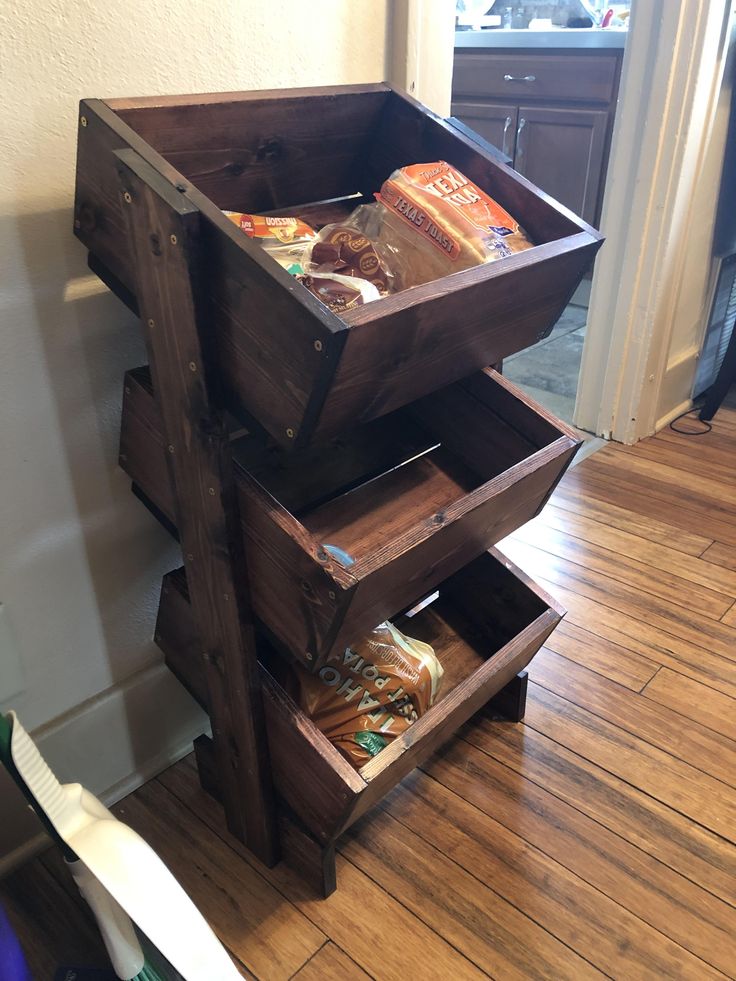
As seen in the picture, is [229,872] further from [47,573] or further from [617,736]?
[617,736]

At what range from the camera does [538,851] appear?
1091 mm

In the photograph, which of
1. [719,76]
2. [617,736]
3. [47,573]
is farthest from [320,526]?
[719,76]

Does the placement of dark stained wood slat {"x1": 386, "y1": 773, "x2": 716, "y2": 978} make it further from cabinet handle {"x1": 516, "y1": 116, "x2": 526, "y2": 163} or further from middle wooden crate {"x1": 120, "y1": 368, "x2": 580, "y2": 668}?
cabinet handle {"x1": 516, "y1": 116, "x2": 526, "y2": 163}

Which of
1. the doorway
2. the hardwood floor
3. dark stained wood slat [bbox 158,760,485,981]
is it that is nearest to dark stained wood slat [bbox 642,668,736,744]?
the hardwood floor

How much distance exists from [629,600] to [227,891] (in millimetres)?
935

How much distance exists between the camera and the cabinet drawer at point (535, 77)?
2.86 metres

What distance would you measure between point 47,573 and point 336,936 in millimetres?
568

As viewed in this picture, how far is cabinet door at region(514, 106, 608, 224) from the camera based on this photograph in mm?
2928

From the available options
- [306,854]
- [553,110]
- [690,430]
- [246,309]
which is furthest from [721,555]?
[553,110]

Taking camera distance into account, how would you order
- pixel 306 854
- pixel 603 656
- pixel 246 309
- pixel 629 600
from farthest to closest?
1. pixel 629 600
2. pixel 603 656
3. pixel 306 854
4. pixel 246 309

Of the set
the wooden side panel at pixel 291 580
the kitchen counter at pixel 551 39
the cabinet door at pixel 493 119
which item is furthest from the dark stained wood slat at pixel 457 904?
the cabinet door at pixel 493 119

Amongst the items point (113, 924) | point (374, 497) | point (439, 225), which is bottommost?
point (113, 924)

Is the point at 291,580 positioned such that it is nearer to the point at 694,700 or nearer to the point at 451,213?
the point at 451,213

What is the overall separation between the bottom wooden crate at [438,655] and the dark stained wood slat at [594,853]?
14cm
